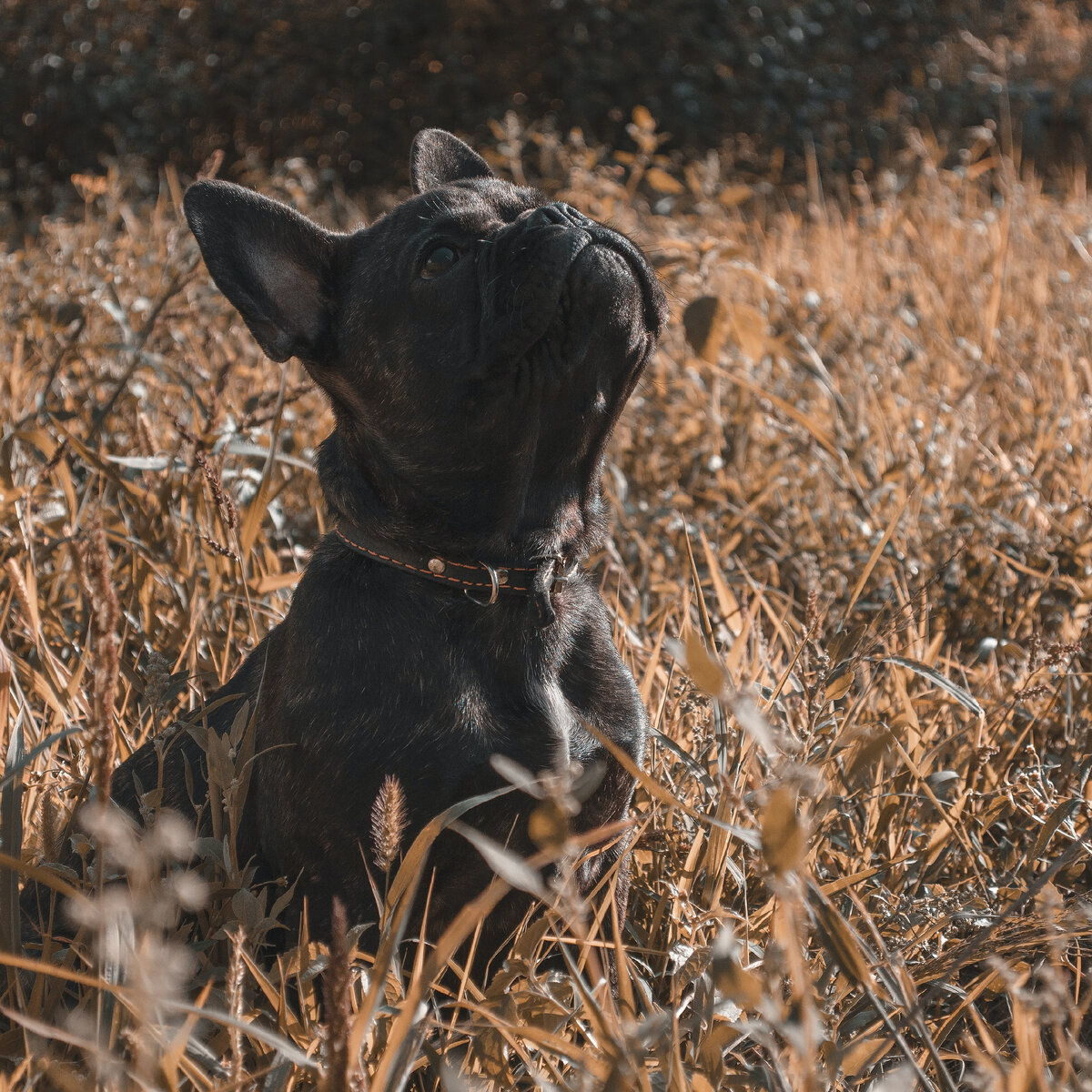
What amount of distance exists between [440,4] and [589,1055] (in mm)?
10706

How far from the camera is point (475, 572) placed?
232 cm

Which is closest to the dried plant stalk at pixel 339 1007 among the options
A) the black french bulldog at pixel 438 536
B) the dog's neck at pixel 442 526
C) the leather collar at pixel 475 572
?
the black french bulldog at pixel 438 536

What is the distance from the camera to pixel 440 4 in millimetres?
10477

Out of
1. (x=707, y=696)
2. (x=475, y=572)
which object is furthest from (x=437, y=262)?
(x=707, y=696)

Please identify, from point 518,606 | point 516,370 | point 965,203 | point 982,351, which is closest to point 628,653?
point 518,606

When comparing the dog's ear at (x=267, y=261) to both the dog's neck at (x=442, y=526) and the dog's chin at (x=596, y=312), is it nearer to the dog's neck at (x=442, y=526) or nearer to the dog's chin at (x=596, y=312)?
the dog's neck at (x=442, y=526)

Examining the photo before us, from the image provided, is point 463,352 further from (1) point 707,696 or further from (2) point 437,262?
(1) point 707,696

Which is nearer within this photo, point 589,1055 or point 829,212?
point 589,1055

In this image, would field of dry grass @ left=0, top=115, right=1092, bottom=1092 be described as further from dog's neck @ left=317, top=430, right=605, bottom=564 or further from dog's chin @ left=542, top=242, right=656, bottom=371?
dog's chin @ left=542, top=242, right=656, bottom=371

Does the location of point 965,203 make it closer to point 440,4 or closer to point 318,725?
point 440,4

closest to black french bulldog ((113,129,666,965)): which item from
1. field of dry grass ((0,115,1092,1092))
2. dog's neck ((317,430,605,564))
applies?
dog's neck ((317,430,605,564))

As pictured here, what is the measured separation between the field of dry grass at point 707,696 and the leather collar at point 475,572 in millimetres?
275

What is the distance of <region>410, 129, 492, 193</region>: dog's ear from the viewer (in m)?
3.20

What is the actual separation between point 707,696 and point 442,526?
0.70 metres
